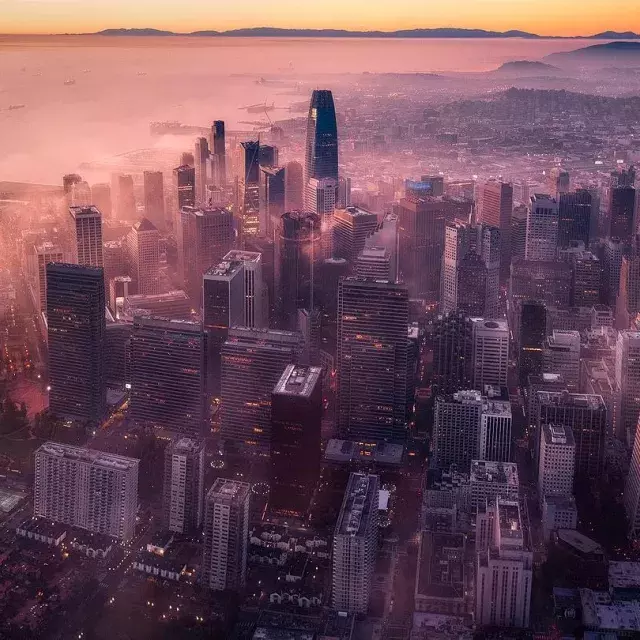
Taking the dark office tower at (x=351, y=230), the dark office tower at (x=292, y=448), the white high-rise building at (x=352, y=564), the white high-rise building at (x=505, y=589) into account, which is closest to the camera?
the white high-rise building at (x=505, y=589)

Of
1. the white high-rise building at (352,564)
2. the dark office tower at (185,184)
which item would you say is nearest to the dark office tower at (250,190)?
the dark office tower at (185,184)

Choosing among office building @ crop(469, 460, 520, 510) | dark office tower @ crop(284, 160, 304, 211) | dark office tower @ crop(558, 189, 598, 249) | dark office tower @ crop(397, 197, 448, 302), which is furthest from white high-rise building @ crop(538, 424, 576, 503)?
dark office tower @ crop(284, 160, 304, 211)

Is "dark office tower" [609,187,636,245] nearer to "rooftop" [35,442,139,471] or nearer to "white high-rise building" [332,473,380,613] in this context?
"white high-rise building" [332,473,380,613]

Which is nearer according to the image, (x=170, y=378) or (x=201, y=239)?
(x=170, y=378)

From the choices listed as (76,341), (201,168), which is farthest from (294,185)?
(76,341)

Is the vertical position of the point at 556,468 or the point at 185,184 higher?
the point at 185,184

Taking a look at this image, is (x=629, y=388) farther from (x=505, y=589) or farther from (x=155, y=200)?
(x=155, y=200)

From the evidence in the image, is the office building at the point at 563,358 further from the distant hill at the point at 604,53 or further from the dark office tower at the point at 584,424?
the distant hill at the point at 604,53
